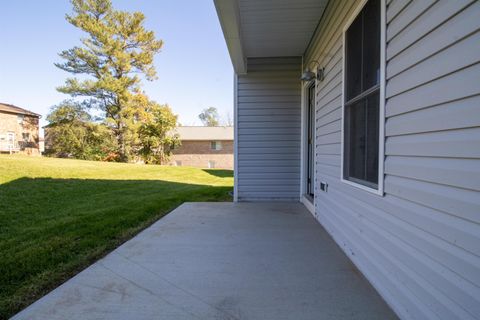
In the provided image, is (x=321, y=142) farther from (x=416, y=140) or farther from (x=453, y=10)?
(x=453, y=10)

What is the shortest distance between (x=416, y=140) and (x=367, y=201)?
2.61 feet

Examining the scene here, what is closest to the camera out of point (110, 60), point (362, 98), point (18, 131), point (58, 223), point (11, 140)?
point (362, 98)

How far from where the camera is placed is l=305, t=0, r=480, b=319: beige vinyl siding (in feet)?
3.80

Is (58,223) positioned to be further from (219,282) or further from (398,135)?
(398,135)

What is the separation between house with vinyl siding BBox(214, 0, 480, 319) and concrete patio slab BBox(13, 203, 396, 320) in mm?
246

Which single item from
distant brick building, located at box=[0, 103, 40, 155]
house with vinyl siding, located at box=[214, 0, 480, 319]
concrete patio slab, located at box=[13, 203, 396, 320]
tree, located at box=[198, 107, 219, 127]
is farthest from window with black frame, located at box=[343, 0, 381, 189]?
tree, located at box=[198, 107, 219, 127]

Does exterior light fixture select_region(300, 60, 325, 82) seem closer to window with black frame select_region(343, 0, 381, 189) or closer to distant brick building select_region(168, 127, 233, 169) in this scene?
window with black frame select_region(343, 0, 381, 189)

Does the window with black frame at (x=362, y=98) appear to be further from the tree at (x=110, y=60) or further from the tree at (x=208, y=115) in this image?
the tree at (x=208, y=115)

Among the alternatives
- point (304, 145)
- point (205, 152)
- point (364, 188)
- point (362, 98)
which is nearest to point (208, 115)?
point (205, 152)

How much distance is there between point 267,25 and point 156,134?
1544 centimetres

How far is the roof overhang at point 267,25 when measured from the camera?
342 cm

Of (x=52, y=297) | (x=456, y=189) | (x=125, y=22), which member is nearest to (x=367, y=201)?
(x=456, y=189)

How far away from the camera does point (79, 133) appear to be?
1927cm

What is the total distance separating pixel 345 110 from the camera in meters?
2.83
